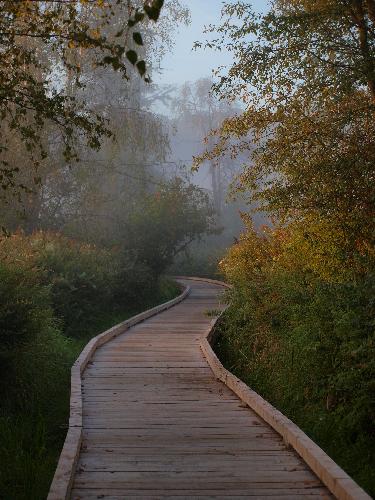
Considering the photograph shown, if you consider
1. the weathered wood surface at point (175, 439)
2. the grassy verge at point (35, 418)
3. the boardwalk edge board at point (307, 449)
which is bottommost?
the grassy verge at point (35, 418)

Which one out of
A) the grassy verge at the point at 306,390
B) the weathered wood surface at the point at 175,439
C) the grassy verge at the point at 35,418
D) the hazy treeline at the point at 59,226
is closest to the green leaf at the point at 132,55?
the hazy treeline at the point at 59,226

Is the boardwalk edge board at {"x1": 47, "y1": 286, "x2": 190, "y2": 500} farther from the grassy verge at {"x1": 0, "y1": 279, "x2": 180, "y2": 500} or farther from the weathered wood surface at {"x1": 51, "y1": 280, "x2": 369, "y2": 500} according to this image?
the grassy verge at {"x1": 0, "y1": 279, "x2": 180, "y2": 500}

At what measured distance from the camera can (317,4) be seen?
1245 cm

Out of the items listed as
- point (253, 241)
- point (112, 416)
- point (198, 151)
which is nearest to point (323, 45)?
point (253, 241)

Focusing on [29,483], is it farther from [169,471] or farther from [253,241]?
[253,241]

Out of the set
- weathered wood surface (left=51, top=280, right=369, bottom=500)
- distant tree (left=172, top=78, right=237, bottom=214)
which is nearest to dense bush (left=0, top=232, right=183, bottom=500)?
weathered wood surface (left=51, top=280, right=369, bottom=500)

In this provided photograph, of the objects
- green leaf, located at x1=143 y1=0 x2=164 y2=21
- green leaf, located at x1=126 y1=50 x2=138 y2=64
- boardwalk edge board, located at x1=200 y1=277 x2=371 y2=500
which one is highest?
green leaf, located at x1=143 y1=0 x2=164 y2=21

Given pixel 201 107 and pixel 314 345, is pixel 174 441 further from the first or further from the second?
pixel 201 107

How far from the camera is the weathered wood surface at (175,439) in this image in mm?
5203

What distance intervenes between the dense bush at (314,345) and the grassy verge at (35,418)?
2.83 metres

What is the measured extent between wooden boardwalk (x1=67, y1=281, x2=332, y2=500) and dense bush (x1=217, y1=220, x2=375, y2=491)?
0.86 meters

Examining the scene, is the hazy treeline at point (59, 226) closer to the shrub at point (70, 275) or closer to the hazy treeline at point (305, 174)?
the shrub at point (70, 275)

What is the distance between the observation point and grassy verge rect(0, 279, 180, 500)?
20.4ft

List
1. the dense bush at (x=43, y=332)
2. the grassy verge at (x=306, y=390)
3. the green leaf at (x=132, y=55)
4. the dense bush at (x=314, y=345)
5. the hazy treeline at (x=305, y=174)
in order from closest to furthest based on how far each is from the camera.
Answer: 1. the green leaf at (x=132, y=55)
2. the dense bush at (x=43, y=332)
3. the grassy verge at (x=306, y=390)
4. the dense bush at (x=314, y=345)
5. the hazy treeline at (x=305, y=174)
